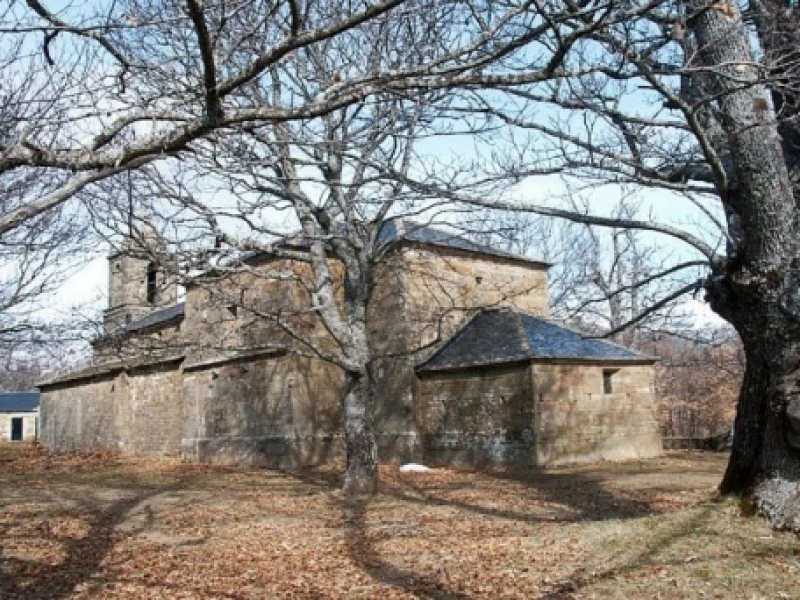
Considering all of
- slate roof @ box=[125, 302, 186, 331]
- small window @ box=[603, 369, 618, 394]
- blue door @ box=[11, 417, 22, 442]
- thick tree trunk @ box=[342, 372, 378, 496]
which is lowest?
blue door @ box=[11, 417, 22, 442]

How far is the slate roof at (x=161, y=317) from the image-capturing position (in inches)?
1006

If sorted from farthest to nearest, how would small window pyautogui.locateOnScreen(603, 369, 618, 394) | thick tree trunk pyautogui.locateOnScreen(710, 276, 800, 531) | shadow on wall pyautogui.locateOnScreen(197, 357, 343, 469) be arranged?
shadow on wall pyautogui.locateOnScreen(197, 357, 343, 469) → small window pyautogui.locateOnScreen(603, 369, 618, 394) → thick tree trunk pyautogui.locateOnScreen(710, 276, 800, 531)

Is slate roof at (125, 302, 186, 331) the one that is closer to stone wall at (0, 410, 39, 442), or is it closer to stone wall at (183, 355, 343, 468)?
stone wall at (183, 355, 343, 468)

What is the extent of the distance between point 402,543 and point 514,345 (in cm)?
987

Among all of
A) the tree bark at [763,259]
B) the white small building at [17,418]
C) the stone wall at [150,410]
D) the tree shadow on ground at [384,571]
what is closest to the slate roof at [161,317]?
the stone wall at [150,410]

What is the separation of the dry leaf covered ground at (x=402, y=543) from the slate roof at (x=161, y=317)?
38.4 ft

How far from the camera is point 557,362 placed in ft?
56.1

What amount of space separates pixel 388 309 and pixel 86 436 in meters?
13.8

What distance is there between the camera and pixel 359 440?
40.5 ft

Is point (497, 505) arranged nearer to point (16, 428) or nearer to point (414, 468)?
point (414, 468)

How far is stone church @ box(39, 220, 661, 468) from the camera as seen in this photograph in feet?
55.9

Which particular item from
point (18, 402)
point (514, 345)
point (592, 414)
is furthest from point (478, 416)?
point (18, 402)

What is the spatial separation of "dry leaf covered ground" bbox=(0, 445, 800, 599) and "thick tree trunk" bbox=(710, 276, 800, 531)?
318mm

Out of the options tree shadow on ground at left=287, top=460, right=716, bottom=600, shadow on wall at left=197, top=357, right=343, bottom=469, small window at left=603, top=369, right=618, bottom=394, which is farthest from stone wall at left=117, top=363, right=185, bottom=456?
small window at left=603, top=369, right=618, bottom=394
